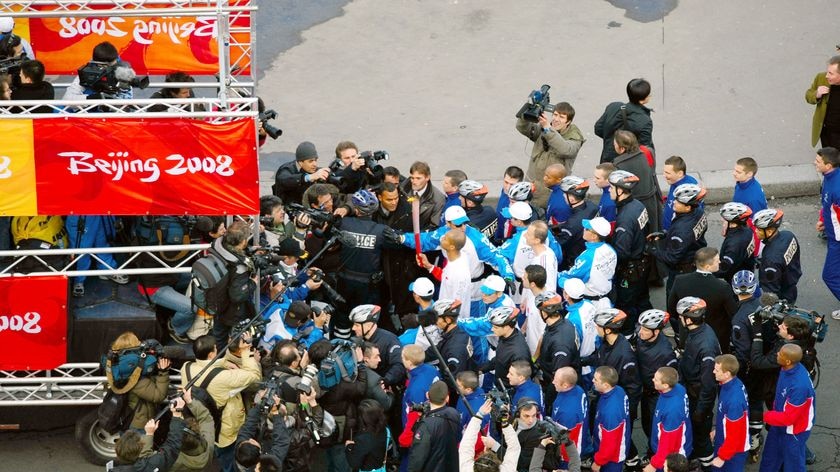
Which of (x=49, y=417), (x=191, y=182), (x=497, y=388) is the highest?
(x=191, y=182)

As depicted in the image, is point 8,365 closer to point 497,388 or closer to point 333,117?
point 497,388

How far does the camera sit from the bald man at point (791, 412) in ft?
40.2

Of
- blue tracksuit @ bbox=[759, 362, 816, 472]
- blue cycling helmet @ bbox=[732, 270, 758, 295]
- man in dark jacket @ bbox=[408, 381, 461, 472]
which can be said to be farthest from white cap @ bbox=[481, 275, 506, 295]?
blue tracksuit @ bbox=[759, 362, 816, 472]

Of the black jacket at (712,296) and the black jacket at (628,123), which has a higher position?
the black jacket at (628,123)

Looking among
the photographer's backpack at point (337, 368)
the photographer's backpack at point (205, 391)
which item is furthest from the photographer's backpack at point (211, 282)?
the photographer's backpack at point (337, 368)

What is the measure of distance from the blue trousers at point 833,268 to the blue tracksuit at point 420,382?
16.5 ft

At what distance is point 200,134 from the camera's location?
12.1 m

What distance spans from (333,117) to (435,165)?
187 centimetres

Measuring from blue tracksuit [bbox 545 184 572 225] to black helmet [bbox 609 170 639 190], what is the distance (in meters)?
0.53

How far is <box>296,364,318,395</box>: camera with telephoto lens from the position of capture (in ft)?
37.8

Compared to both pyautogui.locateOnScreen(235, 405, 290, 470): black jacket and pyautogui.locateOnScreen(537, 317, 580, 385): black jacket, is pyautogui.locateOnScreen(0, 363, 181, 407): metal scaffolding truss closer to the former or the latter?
pyautogui.locateOnScreen(235, 405, 290, 470): black jacket

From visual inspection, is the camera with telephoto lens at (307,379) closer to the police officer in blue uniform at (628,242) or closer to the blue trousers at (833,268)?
the police officer in blue uniform at (628,242)

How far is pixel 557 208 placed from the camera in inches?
580

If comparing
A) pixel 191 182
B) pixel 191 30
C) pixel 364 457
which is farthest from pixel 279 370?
pixel 191 30
